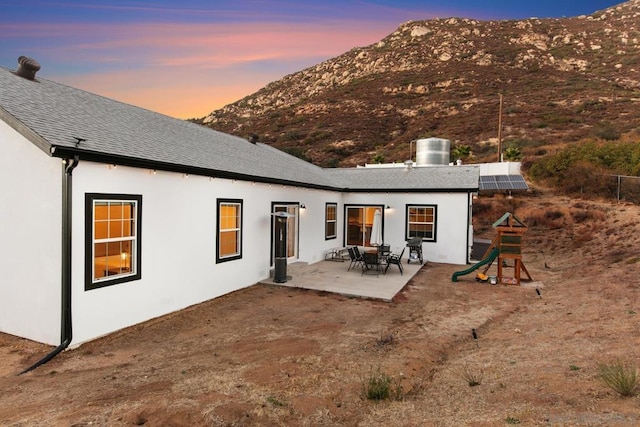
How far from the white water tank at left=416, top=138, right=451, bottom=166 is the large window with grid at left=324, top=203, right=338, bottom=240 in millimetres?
8395

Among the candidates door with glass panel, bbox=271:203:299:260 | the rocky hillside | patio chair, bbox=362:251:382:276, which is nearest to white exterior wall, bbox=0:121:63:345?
door with glass panel, bbox=271:203:299:260

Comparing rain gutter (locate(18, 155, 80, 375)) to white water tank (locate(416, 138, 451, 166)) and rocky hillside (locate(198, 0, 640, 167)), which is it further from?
rocky hillside (locate(198, 0, 640, 167))

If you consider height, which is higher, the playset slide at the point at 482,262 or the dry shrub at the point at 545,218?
the dry shrub at the point at 545,218

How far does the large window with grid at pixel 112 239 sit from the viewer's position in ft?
20.4

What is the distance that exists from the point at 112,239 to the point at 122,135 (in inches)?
99.3

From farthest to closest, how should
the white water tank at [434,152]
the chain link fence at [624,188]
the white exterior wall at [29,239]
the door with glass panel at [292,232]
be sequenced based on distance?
1. the white water tank at [434,152]
2. the chain link fence at [624,188]
3. the door with glass panel at [292,232]
4. the white exterior wall at [29,239]

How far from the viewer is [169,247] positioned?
7.89 m

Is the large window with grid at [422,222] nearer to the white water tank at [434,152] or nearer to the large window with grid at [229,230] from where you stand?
the white water tank at [434,152]

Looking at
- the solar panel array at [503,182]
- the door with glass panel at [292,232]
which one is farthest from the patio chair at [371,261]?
the solar panel array at [503,182]

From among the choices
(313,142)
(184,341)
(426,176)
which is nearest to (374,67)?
(313,142)

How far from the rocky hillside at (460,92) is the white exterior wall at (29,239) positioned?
100 feet

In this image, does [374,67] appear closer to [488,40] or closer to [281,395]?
[488,40]

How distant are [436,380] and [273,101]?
63824 mm

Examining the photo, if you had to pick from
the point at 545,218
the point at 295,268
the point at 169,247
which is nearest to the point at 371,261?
the point at 295,268
